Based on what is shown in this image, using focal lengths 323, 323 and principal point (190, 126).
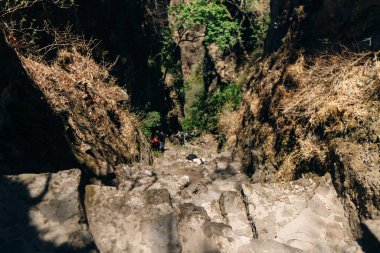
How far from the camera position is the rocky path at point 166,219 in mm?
2936

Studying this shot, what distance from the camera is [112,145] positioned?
7.23 metres

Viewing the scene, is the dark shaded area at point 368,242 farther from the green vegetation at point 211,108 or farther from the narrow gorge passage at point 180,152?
the green vegetation at point 211,108

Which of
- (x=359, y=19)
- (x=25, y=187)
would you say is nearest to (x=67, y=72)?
(x=25, y=187)

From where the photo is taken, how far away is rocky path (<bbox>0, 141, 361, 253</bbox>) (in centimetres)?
294

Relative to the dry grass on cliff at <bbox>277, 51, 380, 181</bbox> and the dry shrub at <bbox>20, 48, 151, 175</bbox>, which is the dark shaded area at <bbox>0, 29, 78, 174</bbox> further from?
the dry grass on cliff at <bbox>277, 51, 380, 181</bbox>

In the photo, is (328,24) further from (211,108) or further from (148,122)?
(211,108)

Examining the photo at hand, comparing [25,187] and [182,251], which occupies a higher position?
[25,187]

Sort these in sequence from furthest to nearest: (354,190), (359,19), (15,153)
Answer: (359,19) → (354,190) → (15,153)

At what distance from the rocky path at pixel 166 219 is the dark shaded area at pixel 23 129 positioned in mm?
810

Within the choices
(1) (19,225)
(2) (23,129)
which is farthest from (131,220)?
(2) (23,129)

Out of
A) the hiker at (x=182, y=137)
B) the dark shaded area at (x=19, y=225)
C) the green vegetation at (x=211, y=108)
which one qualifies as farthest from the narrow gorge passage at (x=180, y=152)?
the hiker at (x=182, y=137)

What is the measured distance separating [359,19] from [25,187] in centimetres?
606

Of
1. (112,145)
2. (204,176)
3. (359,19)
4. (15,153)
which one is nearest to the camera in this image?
(15,153)

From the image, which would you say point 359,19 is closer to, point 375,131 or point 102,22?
point 375,131
